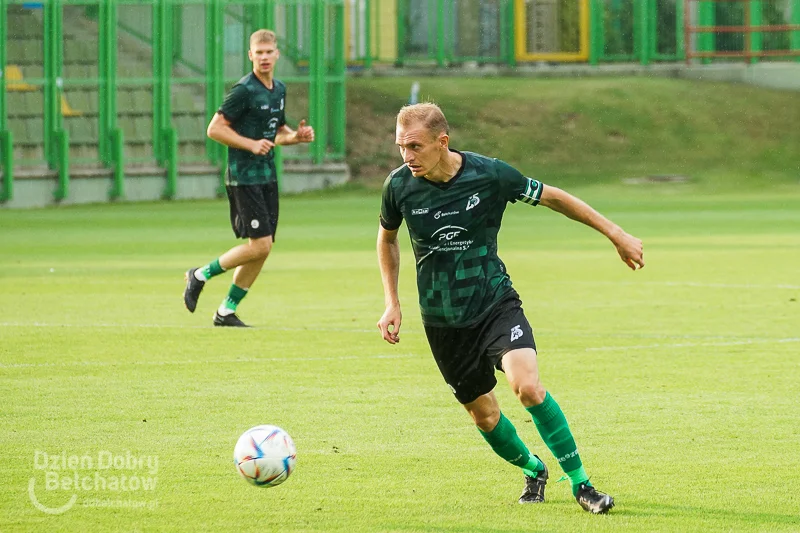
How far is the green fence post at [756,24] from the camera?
3781cm

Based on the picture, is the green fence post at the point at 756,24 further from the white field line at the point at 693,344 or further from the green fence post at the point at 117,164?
the white field line at the point at 693,344

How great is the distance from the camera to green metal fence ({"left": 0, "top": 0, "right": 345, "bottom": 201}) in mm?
27922

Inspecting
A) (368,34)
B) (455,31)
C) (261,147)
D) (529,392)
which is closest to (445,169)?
(529,392)

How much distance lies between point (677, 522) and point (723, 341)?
5291 millimetres

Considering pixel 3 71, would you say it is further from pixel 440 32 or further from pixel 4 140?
pixel 440 32

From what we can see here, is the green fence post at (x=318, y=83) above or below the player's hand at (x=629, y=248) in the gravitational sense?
above

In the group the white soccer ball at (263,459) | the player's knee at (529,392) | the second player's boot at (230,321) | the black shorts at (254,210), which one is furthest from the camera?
the black shorts at (254,210)

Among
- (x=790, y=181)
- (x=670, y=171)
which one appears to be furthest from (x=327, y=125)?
(x=790, y=181)

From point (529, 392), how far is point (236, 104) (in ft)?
22.2

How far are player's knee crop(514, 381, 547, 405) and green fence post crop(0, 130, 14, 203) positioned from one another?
71.6 ft

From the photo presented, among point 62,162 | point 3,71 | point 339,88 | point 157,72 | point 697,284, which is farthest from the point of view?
point 339,88

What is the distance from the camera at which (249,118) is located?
12.5 metres

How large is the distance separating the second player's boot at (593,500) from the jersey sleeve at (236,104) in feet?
22.6

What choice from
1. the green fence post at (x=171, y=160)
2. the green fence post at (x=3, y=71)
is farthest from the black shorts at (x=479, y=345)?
the green fence post at (x=171, y=160)
